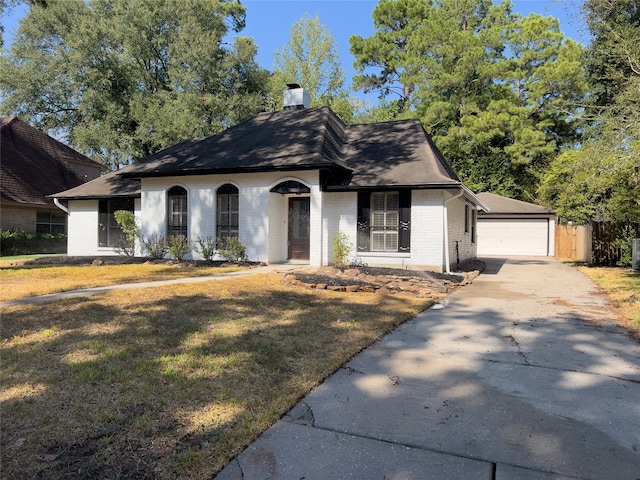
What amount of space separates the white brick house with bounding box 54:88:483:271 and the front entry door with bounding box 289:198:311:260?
3cm

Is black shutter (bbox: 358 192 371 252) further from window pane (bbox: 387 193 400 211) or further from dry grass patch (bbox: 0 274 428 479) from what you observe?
dry grass patch (bbox: 0 274 428 479)

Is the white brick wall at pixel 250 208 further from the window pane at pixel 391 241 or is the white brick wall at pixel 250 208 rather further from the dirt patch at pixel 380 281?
the dirt patch at pixel 380 281

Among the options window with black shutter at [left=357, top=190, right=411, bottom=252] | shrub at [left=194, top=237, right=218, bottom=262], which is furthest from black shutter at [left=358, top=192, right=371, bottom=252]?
shrub at [left=194, top=237, right=218, bottom=262]

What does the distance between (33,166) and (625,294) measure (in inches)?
1033

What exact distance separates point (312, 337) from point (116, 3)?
2851 centimetres

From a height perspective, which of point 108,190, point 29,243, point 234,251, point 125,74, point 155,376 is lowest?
point 155,376

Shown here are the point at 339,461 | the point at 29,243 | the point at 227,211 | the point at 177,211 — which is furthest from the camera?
the point at 29,243

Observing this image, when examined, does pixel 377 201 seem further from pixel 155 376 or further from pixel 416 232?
pixel 155 376

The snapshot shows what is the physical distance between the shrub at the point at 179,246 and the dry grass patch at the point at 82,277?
1250mm

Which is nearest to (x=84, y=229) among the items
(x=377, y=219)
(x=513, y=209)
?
(x=377, y=219)

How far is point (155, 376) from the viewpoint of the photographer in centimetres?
372

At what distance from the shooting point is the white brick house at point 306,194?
12.8 meters

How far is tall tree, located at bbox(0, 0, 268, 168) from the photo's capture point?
24.6m

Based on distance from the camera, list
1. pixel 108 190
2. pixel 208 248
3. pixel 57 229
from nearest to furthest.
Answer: pixel 208 248
pixel 108 190
pixel 57 229
